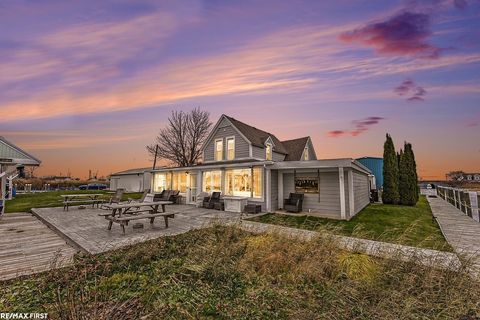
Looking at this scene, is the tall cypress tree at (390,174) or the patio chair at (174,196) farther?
the tall cypress tree at (390,174)

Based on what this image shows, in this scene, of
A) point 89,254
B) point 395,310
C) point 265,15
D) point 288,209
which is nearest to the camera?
point 395,310

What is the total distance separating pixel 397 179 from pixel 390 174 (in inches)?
48.8

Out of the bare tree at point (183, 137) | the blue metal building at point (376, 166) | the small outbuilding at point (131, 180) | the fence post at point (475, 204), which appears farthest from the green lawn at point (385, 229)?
the small outbuilding at point (131, 180)

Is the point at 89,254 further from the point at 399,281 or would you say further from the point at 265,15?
the point at 265,15

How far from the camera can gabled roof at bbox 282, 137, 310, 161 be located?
1878 cm

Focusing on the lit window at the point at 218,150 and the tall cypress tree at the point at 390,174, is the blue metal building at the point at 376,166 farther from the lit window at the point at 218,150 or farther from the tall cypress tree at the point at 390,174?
the lit window at the point at 218,150

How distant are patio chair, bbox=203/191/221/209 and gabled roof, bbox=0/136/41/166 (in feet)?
29.1

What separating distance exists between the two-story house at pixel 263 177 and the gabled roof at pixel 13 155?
810 centimetres

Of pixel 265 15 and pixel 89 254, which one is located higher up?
pixel 265 15

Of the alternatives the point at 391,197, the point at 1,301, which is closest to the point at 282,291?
the point at 1,301

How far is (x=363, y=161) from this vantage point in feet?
86.6

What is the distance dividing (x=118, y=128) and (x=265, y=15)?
47.6ft

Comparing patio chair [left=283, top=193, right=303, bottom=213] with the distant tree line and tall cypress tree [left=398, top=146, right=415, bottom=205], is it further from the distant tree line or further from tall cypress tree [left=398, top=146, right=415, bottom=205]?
tall cypress tree [left=398, top=146, right=415, bottom=205]

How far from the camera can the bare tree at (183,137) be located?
29672 millimetres
